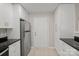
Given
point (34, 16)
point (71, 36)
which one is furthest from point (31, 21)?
point (71, 36)

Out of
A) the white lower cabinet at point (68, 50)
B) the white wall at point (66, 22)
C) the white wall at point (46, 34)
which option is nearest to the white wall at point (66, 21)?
the white wall at point (66, 22)

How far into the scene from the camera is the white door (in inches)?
135

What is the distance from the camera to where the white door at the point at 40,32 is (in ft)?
11.2

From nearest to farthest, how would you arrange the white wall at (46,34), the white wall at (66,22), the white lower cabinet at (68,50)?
the white lower cabinet at (68,50) < the white wall at (66,22) < the white wall at (46,34)

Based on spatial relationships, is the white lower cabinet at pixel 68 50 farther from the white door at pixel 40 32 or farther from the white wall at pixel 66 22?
the white door at pixel 40 32

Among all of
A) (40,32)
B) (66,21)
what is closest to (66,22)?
(66,21)

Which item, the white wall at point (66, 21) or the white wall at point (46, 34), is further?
the white wall at point (46, 34)

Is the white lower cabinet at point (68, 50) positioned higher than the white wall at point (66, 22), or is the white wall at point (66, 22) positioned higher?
the white wall at point (66, 22)

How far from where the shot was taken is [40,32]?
3.74 m

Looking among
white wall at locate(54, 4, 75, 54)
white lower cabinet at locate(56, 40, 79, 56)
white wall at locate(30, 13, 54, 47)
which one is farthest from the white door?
white lower cabinet at locate(56, 40, 79, 56)

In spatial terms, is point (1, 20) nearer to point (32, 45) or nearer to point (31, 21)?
point (31, 21)

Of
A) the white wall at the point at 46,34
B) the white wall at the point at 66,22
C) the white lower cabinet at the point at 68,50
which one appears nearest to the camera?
the white lower cabinet at the point at 68,50

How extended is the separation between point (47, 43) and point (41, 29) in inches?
24.0

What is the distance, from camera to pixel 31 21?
3312mm
